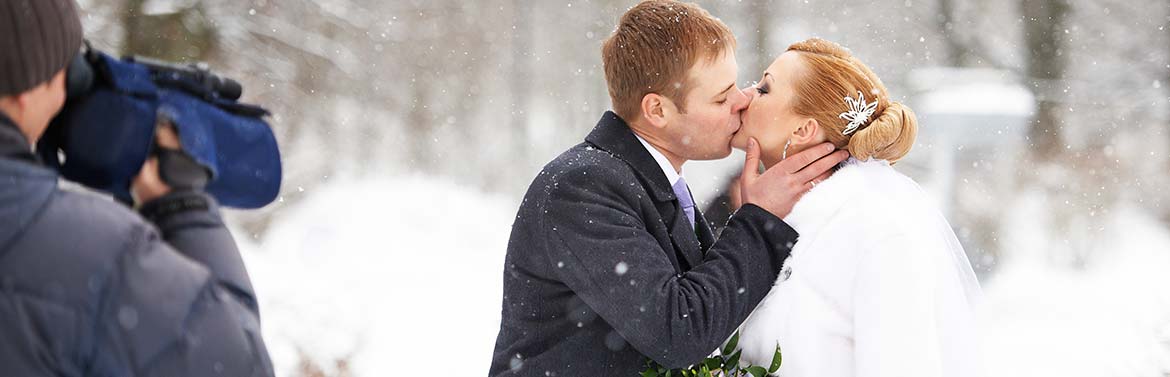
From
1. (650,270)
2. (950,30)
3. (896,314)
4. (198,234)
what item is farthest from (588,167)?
(950,30)

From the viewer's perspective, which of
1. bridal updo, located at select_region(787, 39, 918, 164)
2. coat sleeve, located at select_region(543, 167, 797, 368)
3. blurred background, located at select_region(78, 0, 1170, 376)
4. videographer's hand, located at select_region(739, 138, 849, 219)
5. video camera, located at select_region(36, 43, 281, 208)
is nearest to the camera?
video camera, located at select_region(36, 43, 281, 208)

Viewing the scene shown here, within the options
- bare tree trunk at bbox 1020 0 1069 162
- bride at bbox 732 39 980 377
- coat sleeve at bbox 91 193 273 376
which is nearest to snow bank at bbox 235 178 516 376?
bride at bbox 732 39 980 377

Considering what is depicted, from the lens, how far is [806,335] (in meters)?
2.50

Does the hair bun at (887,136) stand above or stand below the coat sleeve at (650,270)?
above

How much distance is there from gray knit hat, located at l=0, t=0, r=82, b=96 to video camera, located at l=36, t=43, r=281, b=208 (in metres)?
0.09

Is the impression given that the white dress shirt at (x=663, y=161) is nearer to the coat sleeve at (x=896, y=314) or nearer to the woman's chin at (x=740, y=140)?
the woman's chin at (x=740, y=140)

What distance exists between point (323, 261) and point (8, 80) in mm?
10271

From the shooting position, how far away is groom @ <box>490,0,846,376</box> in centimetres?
231

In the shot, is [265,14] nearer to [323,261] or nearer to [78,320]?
[323,261]

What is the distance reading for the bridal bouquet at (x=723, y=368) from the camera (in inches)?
97.0

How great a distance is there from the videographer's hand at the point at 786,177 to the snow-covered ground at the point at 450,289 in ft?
13.4

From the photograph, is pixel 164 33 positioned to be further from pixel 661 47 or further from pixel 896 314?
pixel 896 314

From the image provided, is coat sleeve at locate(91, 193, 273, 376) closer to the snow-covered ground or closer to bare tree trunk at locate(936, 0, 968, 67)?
the snow-covered ground

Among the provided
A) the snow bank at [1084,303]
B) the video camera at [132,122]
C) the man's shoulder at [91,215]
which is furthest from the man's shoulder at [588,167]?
the snow bank at [1084,303]
